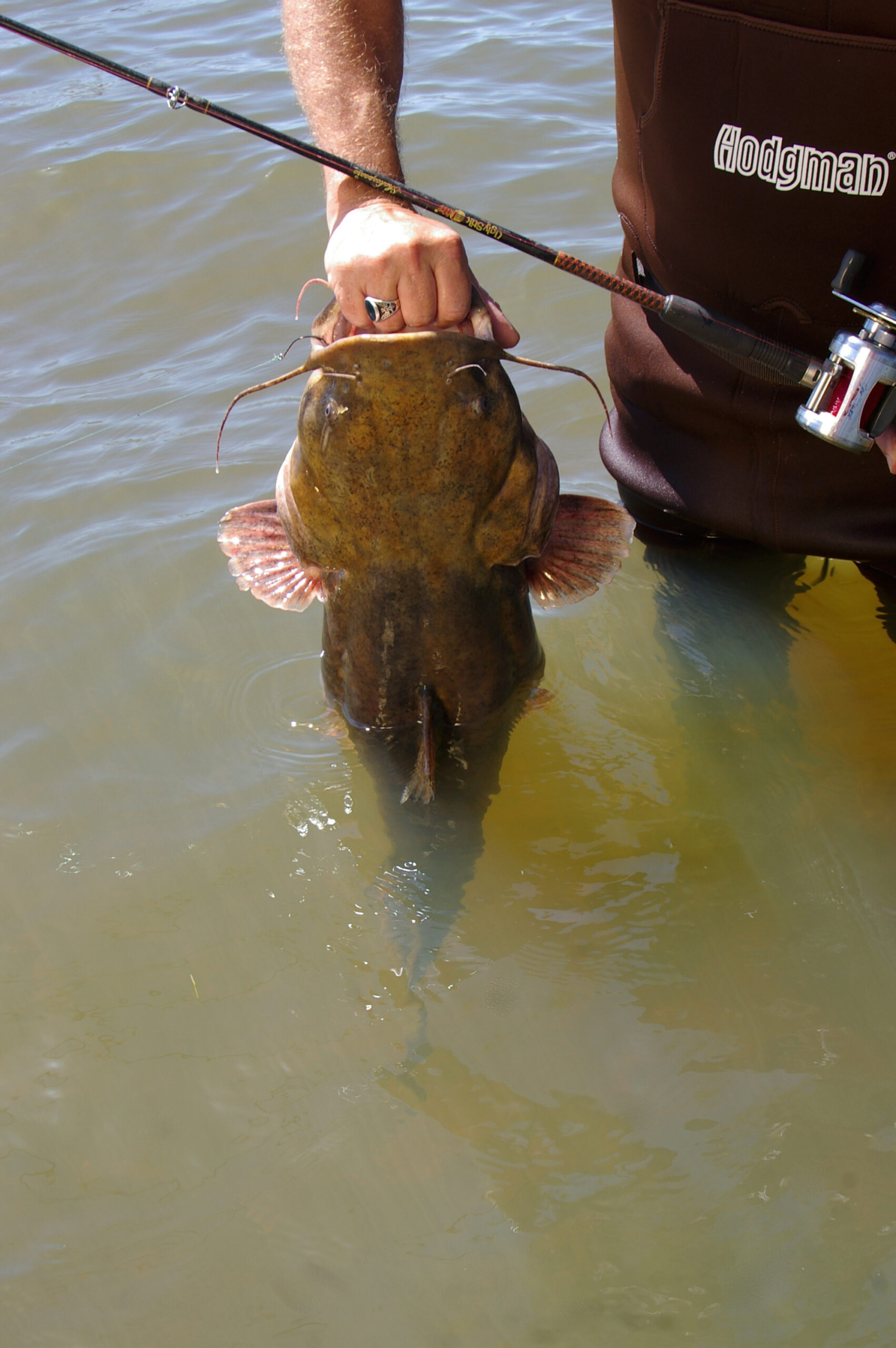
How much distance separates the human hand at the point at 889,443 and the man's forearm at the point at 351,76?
117 cm

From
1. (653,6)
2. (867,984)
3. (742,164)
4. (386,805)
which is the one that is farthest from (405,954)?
(653,6)

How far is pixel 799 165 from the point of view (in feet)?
7.41

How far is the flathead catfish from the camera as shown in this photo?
2.07m

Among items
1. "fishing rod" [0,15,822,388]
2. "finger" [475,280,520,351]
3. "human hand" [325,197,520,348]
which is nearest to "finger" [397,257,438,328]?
"human hand" [325,197,520,348]

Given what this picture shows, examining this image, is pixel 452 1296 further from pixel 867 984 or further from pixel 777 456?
pixel 777 456

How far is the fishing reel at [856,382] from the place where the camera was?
216 centimetres

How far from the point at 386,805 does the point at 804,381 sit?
148 cm

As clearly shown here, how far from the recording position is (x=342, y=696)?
2725mm

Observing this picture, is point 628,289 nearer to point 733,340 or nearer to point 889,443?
point 733,340

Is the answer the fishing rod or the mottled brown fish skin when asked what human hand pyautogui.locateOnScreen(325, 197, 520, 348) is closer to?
the mottled brown fish skin

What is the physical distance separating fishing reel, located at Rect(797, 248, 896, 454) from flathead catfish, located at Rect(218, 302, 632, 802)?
52 centimetres

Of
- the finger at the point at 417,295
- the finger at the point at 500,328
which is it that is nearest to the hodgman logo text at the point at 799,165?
the finger at the point at 500,328

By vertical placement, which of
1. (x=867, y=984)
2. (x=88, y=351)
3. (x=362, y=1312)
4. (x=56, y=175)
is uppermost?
(x=56, y=175)

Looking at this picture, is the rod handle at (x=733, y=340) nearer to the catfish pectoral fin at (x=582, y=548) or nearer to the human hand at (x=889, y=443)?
the human hand at (x=889, y=443)
